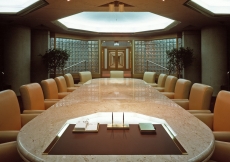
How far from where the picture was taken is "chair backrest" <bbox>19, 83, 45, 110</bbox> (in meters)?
Answer: 2.46

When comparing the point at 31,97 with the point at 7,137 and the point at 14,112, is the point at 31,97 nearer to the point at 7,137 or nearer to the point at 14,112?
the point at 14,112

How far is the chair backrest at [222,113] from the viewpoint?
1826 millimetres

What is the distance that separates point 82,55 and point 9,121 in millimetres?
9246

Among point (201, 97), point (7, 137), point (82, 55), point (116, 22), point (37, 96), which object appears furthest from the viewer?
point (82, 55)

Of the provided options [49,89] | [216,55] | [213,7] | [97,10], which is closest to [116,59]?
[216,55]

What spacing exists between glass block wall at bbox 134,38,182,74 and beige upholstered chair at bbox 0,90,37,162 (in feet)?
29.6

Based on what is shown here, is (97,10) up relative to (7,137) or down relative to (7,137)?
up

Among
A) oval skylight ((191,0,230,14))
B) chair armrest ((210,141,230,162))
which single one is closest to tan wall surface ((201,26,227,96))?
oval skylight ((191,0,230,14))

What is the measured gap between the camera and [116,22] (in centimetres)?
988

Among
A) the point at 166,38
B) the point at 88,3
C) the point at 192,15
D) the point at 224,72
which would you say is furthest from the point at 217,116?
the point at 166,38

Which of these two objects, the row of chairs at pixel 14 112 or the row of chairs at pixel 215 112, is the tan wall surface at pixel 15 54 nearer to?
the row of chairs at pixel 14 112

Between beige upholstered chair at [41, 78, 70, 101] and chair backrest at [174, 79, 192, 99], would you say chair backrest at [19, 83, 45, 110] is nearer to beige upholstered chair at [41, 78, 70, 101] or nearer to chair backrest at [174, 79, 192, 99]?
beige upholstered chair at [41, 78, 70, 101]

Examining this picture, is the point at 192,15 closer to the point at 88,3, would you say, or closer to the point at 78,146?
the point at 88,3

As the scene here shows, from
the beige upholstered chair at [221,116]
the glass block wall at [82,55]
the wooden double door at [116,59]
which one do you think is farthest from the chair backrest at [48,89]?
the wooden double door at [116,59]
